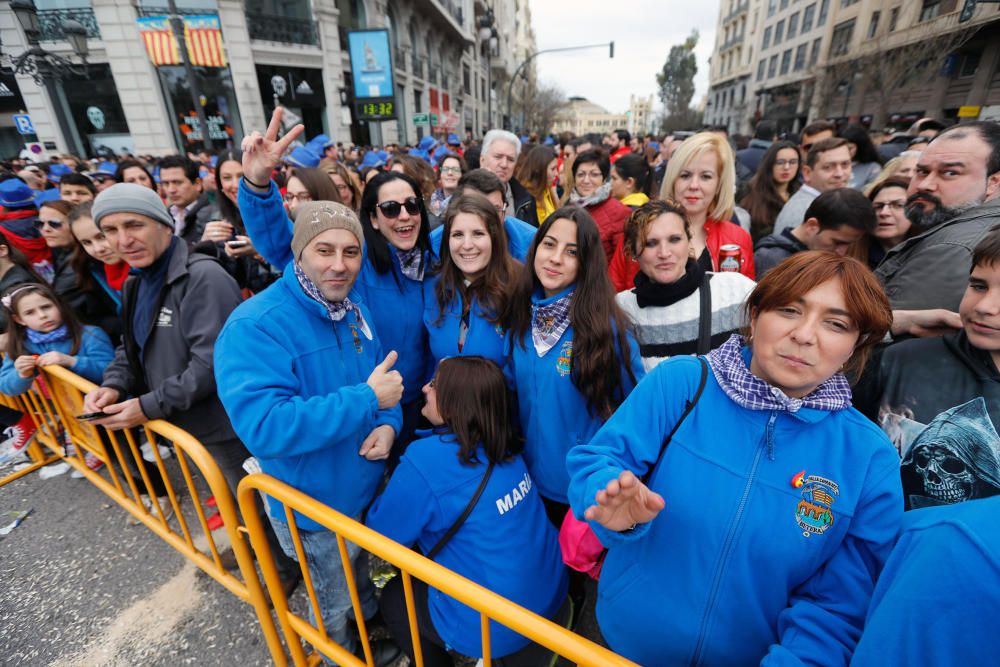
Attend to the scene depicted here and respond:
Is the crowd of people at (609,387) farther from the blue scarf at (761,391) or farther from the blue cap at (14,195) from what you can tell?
the blue cap at (14,195)

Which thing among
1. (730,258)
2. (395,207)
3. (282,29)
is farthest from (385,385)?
(282,29)

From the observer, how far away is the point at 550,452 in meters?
2.13

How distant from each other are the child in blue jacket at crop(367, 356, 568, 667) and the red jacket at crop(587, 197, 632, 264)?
7.90 ft

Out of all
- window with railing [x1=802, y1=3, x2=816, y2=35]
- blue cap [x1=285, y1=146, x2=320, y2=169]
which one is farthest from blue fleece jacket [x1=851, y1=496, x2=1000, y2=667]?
window with railing [x1=802, y1=3, x2=816, y2=35]

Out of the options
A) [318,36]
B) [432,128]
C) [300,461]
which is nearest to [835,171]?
[300,461]

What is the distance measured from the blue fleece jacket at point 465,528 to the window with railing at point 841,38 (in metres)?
43.5

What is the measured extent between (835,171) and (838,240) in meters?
1.69

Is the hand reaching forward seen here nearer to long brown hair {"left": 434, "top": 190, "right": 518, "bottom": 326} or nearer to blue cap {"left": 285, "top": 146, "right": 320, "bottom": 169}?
long brown hair {"left": 434, "top": 190, "right": 518, "bottom": 326}

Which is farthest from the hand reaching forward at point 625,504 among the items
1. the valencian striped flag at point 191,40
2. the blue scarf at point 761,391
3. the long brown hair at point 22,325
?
the valencian striped flag at point 191,40

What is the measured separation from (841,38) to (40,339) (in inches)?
1864

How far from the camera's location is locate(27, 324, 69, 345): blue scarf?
2.80 meters

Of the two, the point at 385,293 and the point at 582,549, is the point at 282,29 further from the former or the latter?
the point at 582,549

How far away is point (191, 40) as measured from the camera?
1221cm

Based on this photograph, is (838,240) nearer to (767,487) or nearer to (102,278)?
(767,487)
